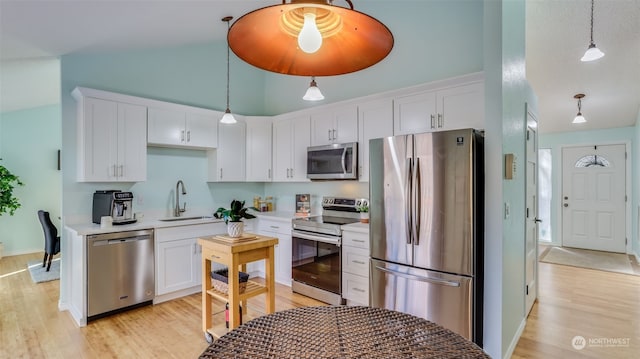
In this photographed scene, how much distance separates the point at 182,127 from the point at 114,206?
Result: 3.91 ft

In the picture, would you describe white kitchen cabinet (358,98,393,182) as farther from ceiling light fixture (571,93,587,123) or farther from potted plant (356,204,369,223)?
ceiling light fixture (571,93,587,123)

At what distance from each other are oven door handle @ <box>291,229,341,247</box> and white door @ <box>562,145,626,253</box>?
5567 millimetres

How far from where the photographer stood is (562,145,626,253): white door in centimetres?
585

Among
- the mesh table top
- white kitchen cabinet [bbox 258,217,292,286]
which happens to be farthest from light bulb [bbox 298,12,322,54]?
white kitchen cabinet [bbox 258,217,292,286]

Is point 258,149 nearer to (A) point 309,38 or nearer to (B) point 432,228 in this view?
(B) point 432,228

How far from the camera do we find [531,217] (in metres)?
3.36

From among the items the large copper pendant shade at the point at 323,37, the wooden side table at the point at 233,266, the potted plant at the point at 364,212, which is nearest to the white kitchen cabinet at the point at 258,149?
the potted plant at the point at 364,212

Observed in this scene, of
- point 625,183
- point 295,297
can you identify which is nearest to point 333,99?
point 295,297

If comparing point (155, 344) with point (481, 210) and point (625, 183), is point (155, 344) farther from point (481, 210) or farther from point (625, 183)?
point (625, 183)

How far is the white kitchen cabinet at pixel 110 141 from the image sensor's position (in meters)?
3.27

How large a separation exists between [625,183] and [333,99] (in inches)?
219

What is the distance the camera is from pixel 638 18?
3166 millimetres

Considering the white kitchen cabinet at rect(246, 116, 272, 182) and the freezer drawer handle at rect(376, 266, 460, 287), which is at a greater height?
the white kitchen cabinet at rect(246, 116, 272, 182)

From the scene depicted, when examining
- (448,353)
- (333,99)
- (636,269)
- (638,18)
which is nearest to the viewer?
(448,353)
